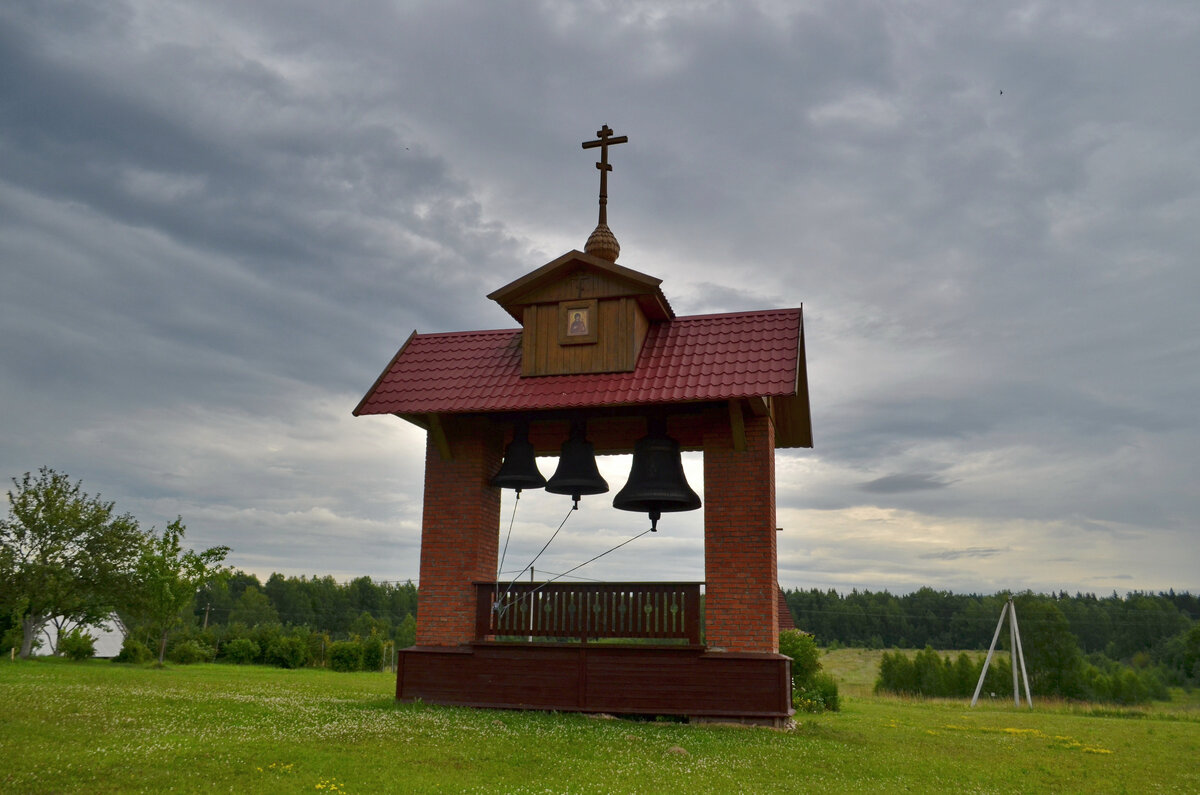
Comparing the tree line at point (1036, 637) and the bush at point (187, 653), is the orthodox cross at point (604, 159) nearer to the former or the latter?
the bush at point (187, 653)

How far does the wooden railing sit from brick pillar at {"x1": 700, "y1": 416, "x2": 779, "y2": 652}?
1.05 ft

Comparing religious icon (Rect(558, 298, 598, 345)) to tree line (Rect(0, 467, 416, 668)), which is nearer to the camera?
religious icon (Rect(558, 298, 598, 345))

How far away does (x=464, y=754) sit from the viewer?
Answer: 765cm

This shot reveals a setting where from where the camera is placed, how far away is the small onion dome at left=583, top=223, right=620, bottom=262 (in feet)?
40.1

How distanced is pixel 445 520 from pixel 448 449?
99 cm

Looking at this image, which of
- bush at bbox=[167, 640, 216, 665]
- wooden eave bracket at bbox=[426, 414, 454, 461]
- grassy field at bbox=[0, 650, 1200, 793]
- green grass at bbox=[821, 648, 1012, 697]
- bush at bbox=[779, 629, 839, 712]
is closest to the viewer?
grassy field at bbox=[0, 650, 1200, 793]

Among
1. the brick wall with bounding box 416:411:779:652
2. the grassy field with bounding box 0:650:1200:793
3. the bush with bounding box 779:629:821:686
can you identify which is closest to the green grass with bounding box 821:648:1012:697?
the bush with bounding box 779:629:821:686

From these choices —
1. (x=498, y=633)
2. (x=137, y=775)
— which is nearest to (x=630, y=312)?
(x=498, y=633)

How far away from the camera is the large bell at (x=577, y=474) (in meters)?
11.0

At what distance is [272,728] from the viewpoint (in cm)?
869

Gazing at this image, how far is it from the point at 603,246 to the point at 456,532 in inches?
179

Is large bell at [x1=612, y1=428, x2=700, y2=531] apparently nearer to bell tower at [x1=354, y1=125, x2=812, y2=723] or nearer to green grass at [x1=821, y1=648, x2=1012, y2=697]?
bell tower at [x1=354, y1=125, x2=812, y2=723]

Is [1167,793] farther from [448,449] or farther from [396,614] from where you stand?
[396,614]

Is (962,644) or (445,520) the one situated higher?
(445,520)
